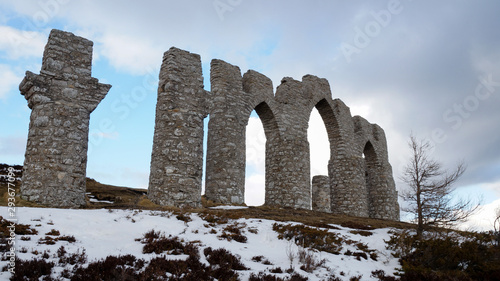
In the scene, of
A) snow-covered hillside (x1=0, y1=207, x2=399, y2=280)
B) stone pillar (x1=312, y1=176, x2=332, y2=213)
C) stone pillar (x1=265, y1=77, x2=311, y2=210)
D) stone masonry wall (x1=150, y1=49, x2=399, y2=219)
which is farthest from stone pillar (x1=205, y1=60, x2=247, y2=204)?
stone pillar (x1=312, y1=176, x2=332, y2=213)

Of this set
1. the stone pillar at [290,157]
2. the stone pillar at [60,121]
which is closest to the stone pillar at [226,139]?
the stone pillar at [290,157]

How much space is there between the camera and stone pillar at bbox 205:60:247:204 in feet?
53.4

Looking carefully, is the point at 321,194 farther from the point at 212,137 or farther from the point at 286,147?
the point at 212,137

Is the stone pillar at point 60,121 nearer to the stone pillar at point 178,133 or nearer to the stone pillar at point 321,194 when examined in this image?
the stone pillar at point 178,133

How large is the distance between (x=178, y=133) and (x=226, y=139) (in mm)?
3831

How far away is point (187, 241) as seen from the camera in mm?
7586

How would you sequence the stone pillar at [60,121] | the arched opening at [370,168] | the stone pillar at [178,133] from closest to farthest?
1. the stone pillar at [60,121]
2. the stone pillar at [178,133]
3. the arched opening at [370,168]

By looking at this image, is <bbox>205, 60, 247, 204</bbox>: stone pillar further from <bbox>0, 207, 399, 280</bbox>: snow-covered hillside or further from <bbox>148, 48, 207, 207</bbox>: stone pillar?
<bbox>0, 207, 399, 280</bbox>: snow-covered hillside

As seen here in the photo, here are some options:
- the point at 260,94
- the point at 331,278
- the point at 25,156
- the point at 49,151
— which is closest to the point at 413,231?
the point at 331,278

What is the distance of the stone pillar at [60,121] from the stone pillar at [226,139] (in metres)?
6.31

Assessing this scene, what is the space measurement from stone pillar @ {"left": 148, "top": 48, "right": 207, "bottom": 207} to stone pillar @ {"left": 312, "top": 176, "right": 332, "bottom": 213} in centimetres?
1060

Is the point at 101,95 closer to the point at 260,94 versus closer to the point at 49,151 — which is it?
the point at 49,151

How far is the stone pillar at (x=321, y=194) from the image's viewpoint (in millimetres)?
21906

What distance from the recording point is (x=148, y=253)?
659cm
